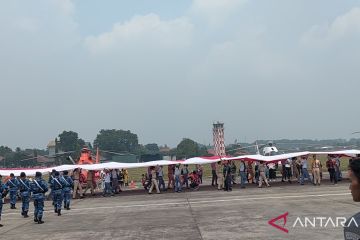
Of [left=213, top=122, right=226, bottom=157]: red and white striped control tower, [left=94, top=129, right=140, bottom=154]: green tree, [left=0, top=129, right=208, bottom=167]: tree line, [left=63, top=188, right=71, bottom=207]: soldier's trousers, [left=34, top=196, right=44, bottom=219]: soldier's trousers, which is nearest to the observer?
[left=34, top=196, right=44, bottom=219]: soldier's trousers

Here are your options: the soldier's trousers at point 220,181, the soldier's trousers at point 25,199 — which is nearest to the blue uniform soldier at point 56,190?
the soldier's trousers at point 25,199

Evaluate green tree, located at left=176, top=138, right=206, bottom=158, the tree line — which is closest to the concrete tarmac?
the tree line

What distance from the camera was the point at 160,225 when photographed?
39.3ft

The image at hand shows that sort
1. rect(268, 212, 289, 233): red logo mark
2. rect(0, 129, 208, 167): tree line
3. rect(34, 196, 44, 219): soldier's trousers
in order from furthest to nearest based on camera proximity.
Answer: rect(0, 129, 208, 167): tree line
rect(34, 196, 44, 219): soldier's trousers
rect(268, 212, 289, 233): red logo mark

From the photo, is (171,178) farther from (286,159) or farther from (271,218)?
(271,218)

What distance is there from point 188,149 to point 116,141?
162ft

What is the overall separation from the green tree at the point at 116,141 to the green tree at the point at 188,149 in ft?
127

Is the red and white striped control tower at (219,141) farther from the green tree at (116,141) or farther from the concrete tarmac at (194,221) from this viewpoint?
the green tree at (116,141)

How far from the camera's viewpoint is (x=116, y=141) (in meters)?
192

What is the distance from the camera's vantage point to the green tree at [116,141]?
189462mm

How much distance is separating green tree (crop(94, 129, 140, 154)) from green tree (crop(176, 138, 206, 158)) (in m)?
38.6

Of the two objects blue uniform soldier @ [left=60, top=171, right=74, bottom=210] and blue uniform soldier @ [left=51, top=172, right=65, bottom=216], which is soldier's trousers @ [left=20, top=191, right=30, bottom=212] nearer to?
blue uniform soldier @ [left=51, top=172, right=65, bottom=216]

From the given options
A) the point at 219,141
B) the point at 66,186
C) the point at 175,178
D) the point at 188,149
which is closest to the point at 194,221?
the point at 66,186

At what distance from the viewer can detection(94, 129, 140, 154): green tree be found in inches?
7459
